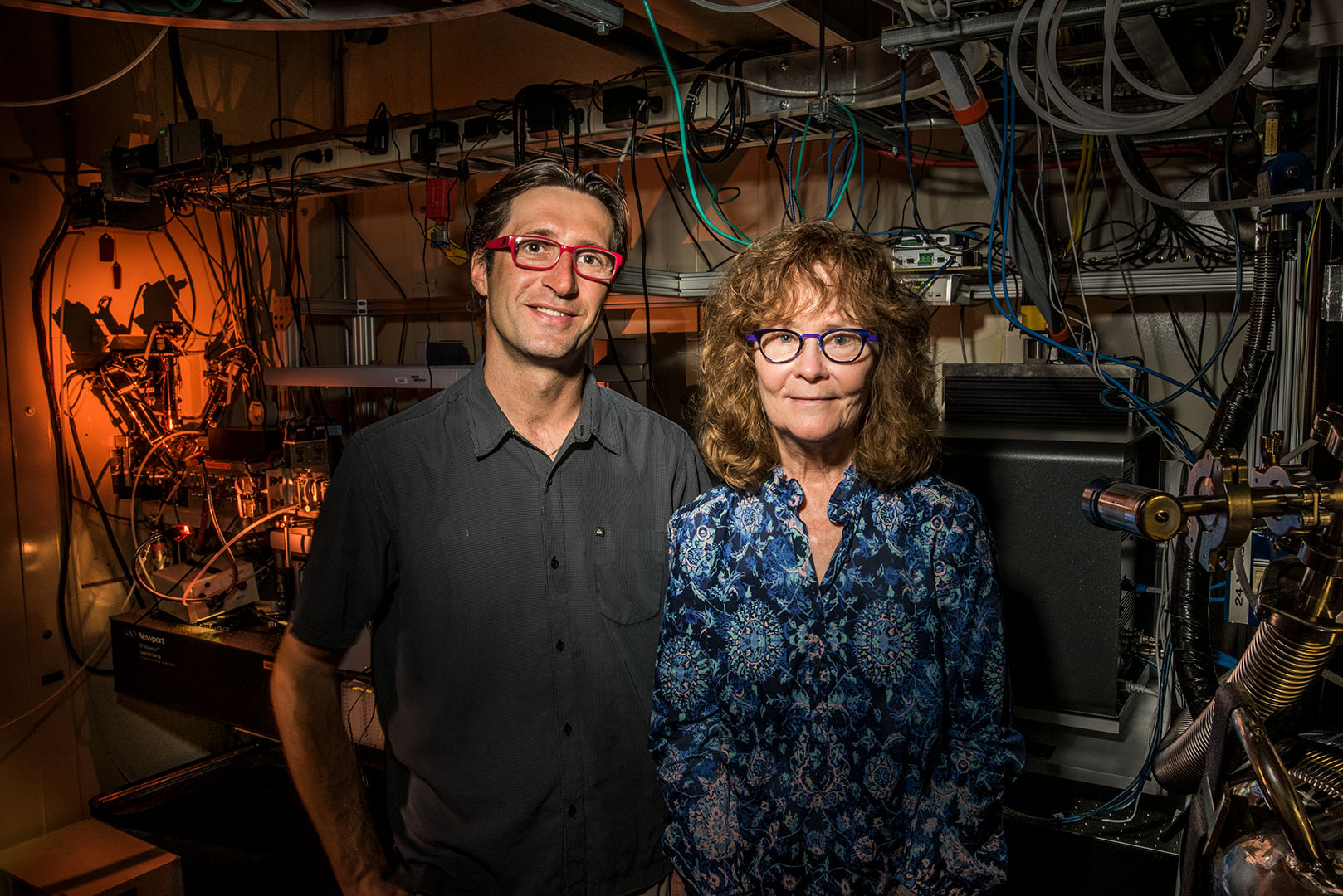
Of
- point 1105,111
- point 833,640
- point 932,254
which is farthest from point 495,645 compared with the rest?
point 932,254

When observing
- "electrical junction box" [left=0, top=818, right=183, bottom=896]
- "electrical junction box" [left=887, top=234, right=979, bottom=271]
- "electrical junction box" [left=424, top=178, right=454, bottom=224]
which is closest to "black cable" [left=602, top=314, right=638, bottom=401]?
"electrical junction box" [left=424, top=178, right=454, bottom=224]

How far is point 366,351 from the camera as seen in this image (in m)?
3.48

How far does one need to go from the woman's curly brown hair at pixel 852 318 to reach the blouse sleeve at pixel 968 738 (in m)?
0.15

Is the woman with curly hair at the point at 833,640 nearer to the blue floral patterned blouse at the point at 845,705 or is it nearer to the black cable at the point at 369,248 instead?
the blue floral patterned blouse at the point at 845,705

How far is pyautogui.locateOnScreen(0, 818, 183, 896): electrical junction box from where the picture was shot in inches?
99.6

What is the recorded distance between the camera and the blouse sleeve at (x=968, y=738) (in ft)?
3.87

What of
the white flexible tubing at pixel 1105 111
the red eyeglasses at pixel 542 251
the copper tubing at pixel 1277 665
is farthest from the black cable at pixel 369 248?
the copper tubing at pixel 1277 665

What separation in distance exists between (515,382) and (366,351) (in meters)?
2.23

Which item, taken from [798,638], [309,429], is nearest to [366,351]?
[309,429]

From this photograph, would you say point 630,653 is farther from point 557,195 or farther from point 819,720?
point 557,195

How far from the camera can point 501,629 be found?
4.54ft

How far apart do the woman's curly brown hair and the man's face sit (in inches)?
9.0

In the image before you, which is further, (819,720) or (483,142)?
(483,142)

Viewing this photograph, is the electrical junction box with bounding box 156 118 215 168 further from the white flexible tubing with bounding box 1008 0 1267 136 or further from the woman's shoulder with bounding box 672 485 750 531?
the white flexible tubing with bounding box 1008 0 1267 136
